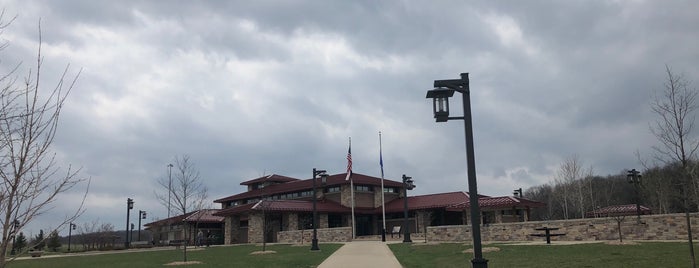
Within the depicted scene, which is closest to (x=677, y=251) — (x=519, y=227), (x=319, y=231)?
(x=519, y=227)

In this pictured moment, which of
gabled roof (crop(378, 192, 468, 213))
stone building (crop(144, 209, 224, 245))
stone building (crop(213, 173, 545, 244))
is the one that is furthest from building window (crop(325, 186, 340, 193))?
stone building (crop(144, 209, 224, 245))

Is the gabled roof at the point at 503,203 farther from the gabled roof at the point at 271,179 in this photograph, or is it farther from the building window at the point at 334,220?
the gabled roof at the point at 271,179

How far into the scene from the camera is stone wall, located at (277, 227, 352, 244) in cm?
4412

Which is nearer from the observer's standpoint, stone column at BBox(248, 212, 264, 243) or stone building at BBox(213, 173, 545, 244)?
stone building at BBox(213, 173, 545, 244)

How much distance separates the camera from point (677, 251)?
16203 millimetres

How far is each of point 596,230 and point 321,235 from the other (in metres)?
25.4

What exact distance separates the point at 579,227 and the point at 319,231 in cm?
2444

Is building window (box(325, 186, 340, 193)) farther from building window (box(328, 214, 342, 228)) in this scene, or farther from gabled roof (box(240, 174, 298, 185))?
gabled roof (box(240, 174, 298, 185))

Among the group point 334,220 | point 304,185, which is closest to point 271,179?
point 304,185

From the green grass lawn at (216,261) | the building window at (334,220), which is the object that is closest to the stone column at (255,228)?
the building window at (334,220)

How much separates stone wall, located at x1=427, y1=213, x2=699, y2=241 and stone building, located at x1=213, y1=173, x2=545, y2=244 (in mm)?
8455

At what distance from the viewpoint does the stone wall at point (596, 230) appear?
2443 cm

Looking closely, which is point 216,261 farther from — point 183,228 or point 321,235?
point 183,228

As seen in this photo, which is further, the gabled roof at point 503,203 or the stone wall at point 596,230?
the gabled roof at point 503,203
